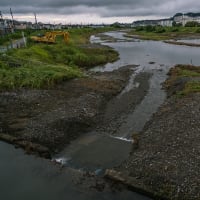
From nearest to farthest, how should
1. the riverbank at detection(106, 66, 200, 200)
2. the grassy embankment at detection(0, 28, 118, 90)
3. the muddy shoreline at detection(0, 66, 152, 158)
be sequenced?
the riverbank at detection(106, 66, 200, 200)
the muddy shoreline at detection(0, 66, 152, 158)
the grassy embankment at detection(0, 28, 118, 90)

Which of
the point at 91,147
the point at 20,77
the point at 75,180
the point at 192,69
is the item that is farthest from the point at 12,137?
the point at 192,69

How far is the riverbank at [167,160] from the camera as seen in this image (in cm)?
1151

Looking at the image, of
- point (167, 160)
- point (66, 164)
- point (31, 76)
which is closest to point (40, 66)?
point (31, 76)

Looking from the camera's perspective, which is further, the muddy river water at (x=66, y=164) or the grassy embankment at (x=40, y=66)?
the grassy embankment at (x=40, y=66)

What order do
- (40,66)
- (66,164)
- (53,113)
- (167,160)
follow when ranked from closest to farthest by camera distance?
(167,160)
(66,164)
(53,113)
(40,66)

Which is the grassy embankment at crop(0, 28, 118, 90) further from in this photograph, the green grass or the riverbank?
the riverbank

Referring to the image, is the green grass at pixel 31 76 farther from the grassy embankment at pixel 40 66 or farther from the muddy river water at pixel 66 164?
the muddy river water at pixel 66 164

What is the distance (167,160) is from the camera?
1312 centimetres

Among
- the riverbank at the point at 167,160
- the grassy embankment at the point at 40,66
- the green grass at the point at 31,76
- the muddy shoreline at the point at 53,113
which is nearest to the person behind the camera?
the riverbank at the point at 167,160

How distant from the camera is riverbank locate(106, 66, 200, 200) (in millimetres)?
11513

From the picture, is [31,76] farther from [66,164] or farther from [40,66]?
[66,164]

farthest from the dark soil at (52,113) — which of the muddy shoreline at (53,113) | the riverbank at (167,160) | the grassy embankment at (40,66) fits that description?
the riverbank at (167,160)

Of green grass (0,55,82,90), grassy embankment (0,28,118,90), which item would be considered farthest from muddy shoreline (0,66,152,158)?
grassy embankment (0,28,118,90)

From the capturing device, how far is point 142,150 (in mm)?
14953
